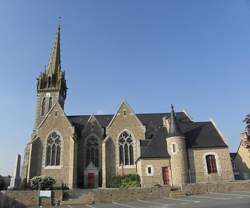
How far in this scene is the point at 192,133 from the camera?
30.6 metres

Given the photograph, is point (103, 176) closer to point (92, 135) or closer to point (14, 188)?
point (92, 135)

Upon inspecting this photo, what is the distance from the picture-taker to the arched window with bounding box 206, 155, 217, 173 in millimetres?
27812

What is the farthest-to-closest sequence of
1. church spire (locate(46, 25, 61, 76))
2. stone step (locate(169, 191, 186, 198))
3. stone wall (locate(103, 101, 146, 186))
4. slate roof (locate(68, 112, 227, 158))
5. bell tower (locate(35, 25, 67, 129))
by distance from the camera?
church spire (locate(46, 25, 61, 76)) → bell tower (locate(35, 25, 67, 129)) → stone wall (locate(103, 101, 146, 186)) → slate roof (locate(68, 112, 227, 158)) → stone step (locate(169, 191, 186, 198))

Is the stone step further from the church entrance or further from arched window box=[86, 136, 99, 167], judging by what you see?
arched window box=[86, 136, 99, 167]

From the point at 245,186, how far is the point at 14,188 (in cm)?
2065

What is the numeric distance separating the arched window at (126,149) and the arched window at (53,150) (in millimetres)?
7752

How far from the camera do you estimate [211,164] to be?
28047mm

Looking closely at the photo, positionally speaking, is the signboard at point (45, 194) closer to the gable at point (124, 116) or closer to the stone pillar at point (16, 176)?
the stone pillar at point (16, 176)

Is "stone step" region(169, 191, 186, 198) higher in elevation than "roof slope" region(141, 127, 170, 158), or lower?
lower

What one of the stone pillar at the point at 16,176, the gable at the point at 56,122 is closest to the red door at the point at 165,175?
the gable at the point at 56,122

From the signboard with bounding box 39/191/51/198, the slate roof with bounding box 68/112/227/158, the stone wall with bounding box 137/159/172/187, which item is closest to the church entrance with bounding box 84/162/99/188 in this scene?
the slate roof with bounding box 68/112/227/158

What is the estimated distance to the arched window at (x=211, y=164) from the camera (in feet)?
91.2

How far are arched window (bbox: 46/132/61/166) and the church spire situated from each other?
12719 mm

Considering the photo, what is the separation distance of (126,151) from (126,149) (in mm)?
255
